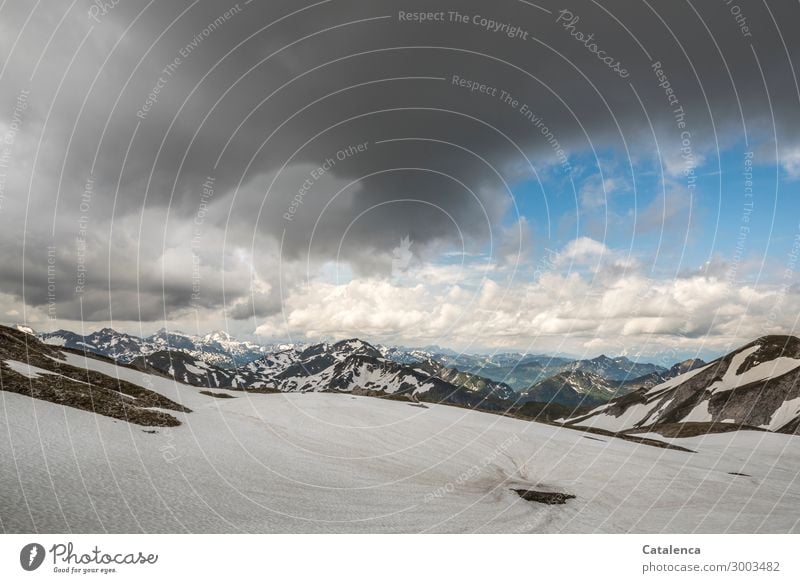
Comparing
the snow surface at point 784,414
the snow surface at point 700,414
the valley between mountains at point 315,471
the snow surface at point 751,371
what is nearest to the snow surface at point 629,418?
the snow surface at point 700,414

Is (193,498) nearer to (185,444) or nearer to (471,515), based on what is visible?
(185,444)

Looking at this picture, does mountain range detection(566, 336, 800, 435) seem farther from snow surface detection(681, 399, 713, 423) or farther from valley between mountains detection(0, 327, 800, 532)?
valley between mountains detection(0, 327, 800, 532)

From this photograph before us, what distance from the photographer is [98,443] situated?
24516mm

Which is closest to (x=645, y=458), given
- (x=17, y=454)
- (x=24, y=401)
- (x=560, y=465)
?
(x=560, y=465)

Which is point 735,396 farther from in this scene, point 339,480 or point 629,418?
point 339,480

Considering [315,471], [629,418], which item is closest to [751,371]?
[629,418]

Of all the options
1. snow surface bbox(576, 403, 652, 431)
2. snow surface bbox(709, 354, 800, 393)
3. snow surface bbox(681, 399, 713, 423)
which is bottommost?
snow surface bbox(576, 403, 652, 431)

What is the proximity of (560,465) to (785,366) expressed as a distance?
175306 millimetres
